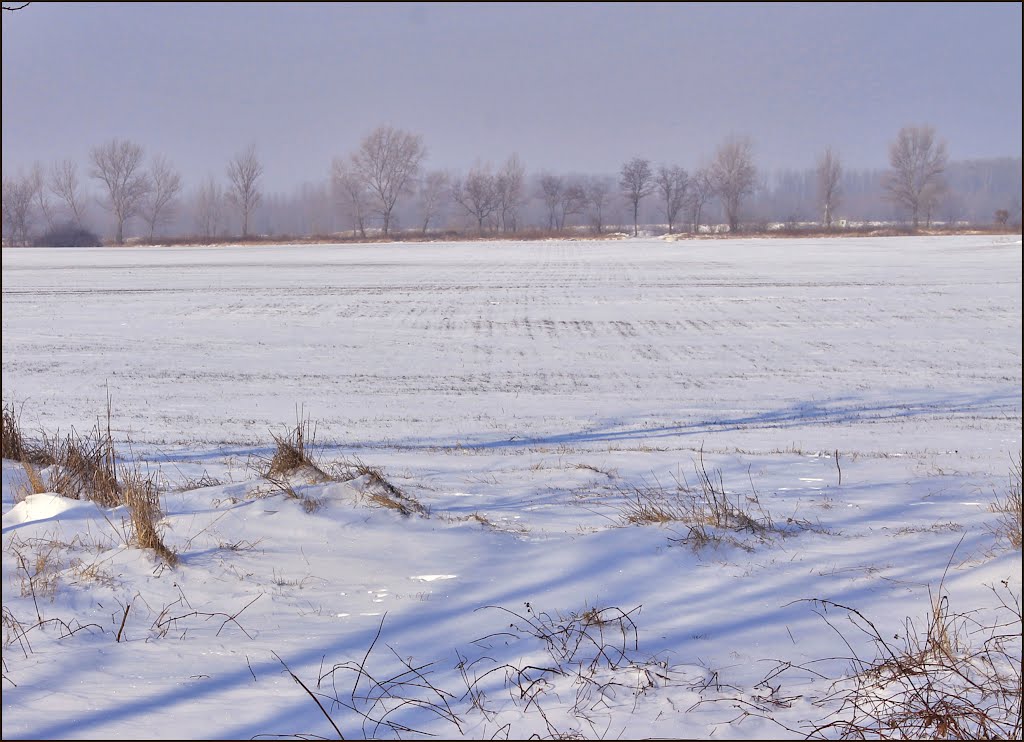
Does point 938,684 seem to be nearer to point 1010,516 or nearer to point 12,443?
point 1010,516

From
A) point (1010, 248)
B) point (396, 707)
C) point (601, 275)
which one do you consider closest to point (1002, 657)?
point (396, 707)

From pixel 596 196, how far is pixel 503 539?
10742 cm

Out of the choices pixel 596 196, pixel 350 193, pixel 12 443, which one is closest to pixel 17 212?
pixel 350 193

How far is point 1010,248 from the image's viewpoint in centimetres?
5181

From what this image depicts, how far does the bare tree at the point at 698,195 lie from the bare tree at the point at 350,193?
1535 inches

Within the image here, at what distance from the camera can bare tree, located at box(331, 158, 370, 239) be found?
99000mm

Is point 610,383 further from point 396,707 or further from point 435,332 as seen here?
point 396,707

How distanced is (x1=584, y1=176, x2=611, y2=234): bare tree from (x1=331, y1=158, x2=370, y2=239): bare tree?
2808 centimetres

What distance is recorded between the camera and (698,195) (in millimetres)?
104688

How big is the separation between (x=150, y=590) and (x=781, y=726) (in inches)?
134

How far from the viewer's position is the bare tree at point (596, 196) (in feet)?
353

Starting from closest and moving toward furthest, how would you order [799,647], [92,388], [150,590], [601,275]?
[799,647] < [150,590] < [92,388] < [601,275]

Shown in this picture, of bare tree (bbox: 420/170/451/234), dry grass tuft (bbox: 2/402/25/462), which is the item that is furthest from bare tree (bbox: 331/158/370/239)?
dry grass tuft (bbox: 2/402/25/462)

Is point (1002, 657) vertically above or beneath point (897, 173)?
beneath
